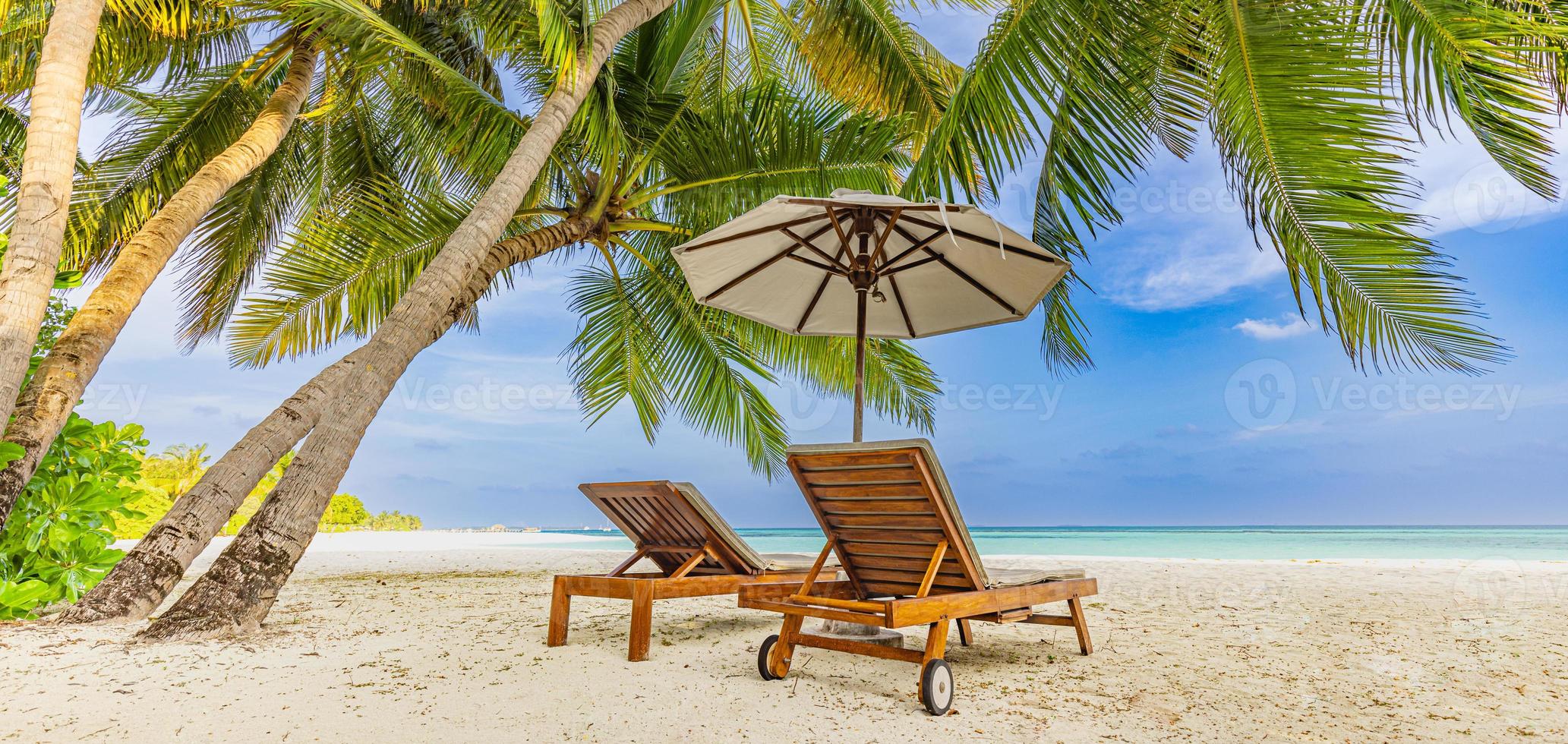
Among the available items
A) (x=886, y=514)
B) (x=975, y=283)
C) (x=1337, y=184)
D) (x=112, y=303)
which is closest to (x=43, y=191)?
(x=112, y=303)

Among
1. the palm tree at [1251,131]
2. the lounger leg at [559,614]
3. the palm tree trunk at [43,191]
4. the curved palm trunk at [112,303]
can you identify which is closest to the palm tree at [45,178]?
the palm tree trunk at [43,191]

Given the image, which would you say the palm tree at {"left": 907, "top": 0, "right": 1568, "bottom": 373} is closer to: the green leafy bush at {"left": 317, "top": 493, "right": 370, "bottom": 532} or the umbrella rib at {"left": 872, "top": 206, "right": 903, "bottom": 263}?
the umbrella rib at {"left": 872, "top": 206, "right": 903, "bottom": 263}

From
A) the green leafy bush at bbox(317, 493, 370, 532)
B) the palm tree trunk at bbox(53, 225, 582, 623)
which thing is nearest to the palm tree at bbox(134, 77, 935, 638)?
the palm tree trunk at bbox(53, 225, 582, 623)

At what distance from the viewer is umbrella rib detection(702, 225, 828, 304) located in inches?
162

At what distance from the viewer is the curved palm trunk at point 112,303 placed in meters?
3.79

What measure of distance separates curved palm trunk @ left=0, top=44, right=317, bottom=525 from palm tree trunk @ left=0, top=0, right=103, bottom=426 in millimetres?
379

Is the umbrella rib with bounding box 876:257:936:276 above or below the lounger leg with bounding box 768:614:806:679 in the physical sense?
above

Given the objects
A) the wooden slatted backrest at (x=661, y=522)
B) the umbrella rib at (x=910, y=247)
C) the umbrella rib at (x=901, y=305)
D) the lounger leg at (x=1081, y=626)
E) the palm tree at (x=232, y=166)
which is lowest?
the lounger leg at (x=1081, y=626)

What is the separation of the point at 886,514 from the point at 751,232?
1.70 meters

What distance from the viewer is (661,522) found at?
3.77m

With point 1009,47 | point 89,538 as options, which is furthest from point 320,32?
point 1009,47

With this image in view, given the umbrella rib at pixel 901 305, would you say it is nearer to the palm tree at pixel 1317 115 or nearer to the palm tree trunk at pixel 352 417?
the palm tree at pixel 1317 115

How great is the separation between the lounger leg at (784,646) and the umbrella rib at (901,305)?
2.14m

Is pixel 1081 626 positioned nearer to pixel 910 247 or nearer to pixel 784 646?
pixel 784 646
